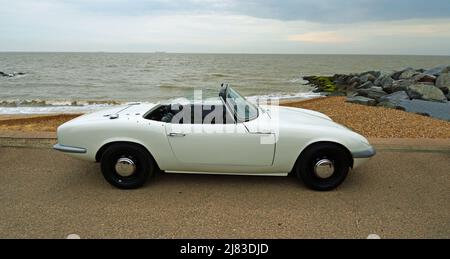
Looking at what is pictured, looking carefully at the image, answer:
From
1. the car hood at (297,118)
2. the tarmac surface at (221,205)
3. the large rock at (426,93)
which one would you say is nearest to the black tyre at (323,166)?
the tarmac surface at (221,205)

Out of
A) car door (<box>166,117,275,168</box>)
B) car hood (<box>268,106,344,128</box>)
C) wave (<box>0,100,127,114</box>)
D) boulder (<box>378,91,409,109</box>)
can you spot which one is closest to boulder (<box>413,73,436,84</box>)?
boulder (<box>378,91,409,109</box>)

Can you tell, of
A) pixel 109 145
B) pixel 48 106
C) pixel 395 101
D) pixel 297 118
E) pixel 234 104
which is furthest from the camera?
pixel 48 106

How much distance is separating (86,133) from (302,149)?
2.36m

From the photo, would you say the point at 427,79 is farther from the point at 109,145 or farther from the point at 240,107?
the point at 109,145

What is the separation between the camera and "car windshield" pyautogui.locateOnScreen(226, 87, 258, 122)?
3.31 m

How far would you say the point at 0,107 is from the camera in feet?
44.9

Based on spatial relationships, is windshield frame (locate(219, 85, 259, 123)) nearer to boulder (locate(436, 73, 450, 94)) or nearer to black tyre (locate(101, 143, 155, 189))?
black tyre (locate(101, 143, 155, 189))

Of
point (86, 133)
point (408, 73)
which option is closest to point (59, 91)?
point (86, 133)

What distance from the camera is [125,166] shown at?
3.28 m

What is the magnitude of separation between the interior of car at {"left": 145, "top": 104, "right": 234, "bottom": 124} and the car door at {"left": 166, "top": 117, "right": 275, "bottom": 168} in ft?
0.41

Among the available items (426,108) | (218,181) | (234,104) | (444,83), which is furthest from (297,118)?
(444,83)

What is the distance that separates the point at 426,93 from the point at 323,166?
36.9 ft
